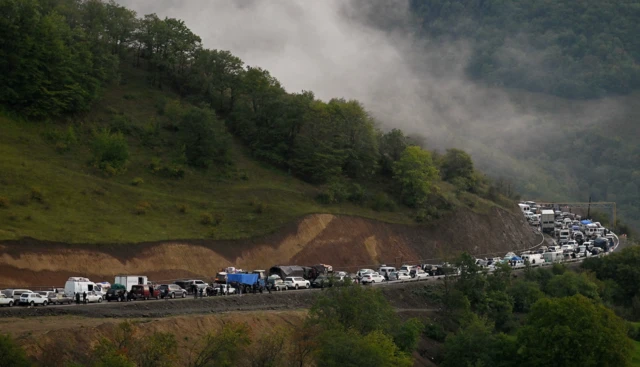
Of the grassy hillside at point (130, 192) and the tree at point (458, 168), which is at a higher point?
the tree at point (458, 168)

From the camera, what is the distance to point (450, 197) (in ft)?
414

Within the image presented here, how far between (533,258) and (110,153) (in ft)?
185

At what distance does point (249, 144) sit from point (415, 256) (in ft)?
97.0

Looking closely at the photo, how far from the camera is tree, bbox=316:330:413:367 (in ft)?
181

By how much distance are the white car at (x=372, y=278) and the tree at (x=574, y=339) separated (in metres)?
19.7

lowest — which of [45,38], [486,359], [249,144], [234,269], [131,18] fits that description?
[486,359]

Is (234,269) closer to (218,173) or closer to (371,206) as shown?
(218,173)

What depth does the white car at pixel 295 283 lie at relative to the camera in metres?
82.6

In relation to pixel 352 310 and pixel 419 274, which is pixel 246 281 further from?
pixel 419 274

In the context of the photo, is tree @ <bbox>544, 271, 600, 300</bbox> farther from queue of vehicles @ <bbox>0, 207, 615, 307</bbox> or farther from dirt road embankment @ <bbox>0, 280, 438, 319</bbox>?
dirt road embankment @ <bbox>0, 280, 438, 319</bbox>

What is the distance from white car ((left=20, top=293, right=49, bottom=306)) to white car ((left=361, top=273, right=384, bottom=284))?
3675 cm

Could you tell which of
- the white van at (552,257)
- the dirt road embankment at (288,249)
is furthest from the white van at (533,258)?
the dirt road embankment at (288,249)

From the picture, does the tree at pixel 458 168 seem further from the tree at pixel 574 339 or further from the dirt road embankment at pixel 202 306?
the tree at pixel 574 339

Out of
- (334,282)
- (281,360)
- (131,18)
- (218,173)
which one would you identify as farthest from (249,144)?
(281,360)
